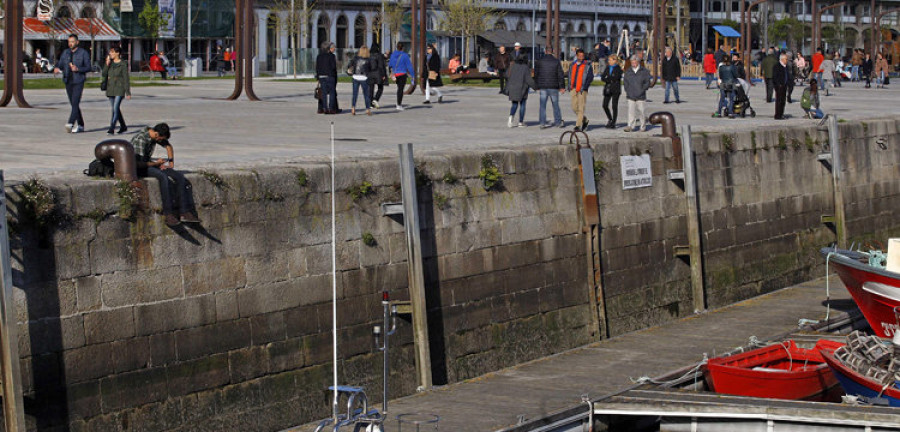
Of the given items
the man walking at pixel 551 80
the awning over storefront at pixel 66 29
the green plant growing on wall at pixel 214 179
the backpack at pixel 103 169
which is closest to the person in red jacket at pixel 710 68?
the man walking at pixel 551 80

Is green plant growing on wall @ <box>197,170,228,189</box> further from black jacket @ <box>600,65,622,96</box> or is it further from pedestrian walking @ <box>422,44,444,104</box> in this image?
pedestrian walking @ <box>422,44,444,104</box>

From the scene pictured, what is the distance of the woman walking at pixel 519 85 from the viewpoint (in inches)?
1050

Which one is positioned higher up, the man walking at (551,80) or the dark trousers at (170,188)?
Result: the man walking at (551,80)

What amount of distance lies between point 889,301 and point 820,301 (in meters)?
3.35

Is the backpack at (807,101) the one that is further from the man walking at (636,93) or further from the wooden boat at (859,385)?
the wooden boat at (859,385)

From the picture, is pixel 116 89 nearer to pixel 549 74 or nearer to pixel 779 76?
pixel 549 74

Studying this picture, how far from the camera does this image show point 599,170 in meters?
20.0

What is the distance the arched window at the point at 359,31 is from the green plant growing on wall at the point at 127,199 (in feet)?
231

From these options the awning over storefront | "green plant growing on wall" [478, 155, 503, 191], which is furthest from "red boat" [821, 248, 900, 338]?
the awning over storefront

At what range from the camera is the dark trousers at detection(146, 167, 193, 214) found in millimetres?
13484

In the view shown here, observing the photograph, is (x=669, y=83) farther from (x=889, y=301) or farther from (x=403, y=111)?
(x=889, y=301)

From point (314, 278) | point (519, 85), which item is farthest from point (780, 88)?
point (314, 278)

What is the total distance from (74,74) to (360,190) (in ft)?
30.3

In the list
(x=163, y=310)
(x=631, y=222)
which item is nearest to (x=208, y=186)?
(x=163, y=310)
